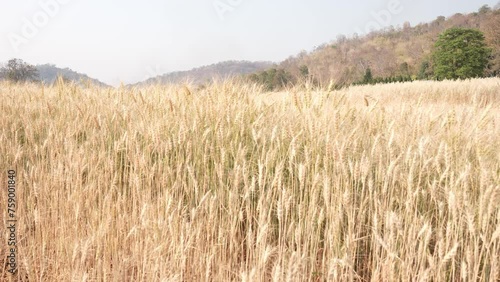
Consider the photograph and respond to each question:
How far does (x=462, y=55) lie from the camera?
32.3 m

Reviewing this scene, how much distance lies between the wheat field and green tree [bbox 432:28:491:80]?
3315 centimetres

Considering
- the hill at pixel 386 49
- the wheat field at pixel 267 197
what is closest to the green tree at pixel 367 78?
the hill at pixel 386 49

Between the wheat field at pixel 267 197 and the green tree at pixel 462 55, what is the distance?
33.1 metres

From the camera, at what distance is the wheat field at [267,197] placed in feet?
5.03

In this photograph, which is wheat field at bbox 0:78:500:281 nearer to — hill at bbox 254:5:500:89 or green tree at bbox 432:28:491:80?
green tree at bbox 432:28:491:80

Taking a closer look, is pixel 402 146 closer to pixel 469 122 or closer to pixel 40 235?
pixel 469 122

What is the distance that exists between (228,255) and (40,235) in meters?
1.01

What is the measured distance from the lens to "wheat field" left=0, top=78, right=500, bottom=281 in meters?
1.53

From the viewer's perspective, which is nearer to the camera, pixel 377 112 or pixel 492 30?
pixel 377 112

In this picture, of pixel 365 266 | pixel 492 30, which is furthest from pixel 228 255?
pixel 492 30

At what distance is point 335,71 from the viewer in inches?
125

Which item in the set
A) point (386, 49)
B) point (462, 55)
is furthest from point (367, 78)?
point (386, 49)

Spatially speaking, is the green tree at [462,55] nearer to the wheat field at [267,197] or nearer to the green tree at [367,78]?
the green tree at [367,78]

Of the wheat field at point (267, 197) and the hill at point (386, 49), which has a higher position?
the hill at point (386, 49)
